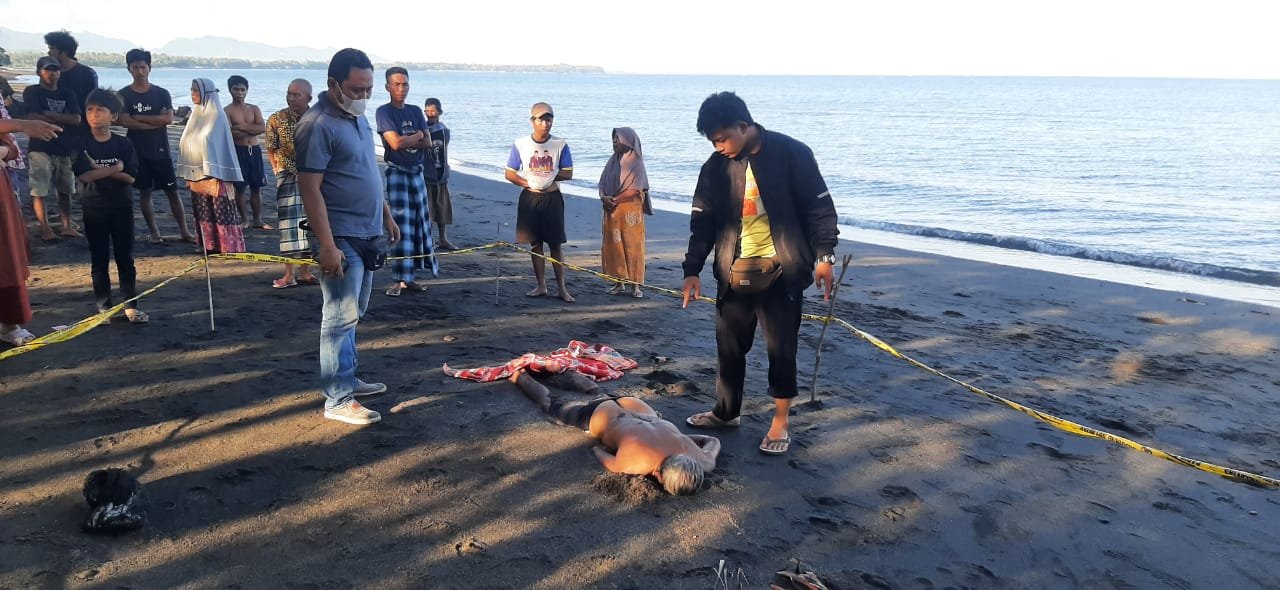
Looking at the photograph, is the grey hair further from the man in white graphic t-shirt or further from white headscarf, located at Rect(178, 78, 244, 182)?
white headscarf, located at Rect(178, 78, 244, 182)

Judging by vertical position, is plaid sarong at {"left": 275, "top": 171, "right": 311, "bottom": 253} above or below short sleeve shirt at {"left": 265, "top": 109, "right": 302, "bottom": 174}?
below

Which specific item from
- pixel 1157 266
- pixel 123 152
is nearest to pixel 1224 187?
pixel 1157 266

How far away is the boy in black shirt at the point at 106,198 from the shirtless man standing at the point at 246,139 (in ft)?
11.7

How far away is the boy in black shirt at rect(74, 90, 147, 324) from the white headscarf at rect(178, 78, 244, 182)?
1.38m

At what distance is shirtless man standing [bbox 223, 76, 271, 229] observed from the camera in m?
9.30

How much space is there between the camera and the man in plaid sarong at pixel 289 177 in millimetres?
4598

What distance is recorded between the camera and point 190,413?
14.4 feet

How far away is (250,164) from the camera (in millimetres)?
9492

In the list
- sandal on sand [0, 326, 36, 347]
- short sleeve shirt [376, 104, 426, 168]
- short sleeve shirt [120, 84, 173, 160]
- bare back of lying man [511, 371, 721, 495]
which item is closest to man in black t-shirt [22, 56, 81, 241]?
short sleeve shirt [120, 84, 173, 160]

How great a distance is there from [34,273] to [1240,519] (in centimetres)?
887

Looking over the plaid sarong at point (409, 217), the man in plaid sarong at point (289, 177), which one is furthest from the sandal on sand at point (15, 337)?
the plaid sarong at point (409, 217)

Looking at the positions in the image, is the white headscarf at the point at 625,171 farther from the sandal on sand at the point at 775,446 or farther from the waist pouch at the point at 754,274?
the sandal on sand at the point at 775,446

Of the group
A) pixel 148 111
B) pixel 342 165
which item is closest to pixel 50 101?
pixel 148 111

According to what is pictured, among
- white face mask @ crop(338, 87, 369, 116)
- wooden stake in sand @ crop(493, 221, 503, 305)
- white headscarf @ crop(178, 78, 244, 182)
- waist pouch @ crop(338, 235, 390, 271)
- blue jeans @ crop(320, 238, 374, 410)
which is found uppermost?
white face mask @ crop(338, 87, 369, 116)
